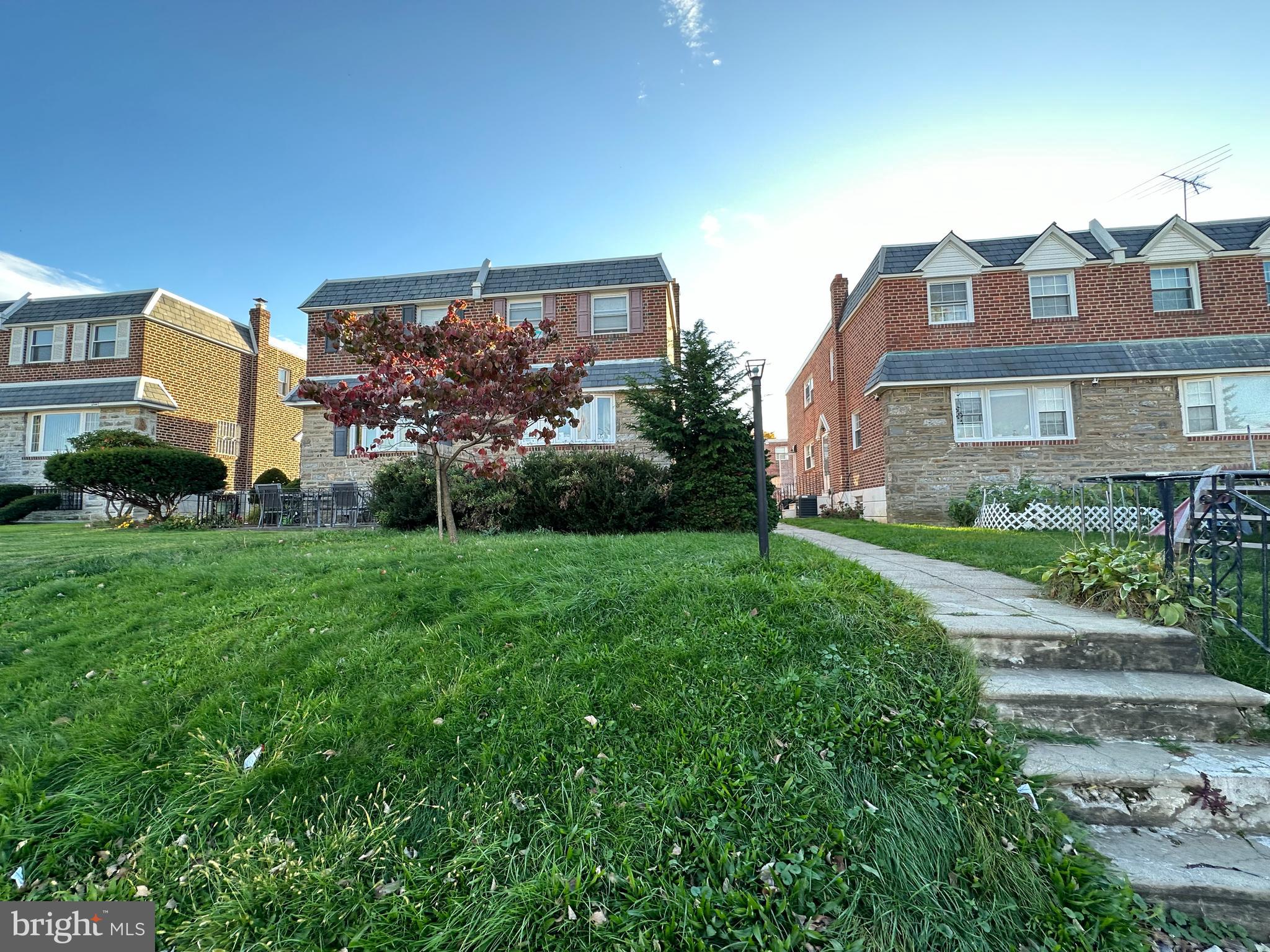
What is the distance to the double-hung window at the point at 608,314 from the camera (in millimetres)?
17297

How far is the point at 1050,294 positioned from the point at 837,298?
643 centimetres

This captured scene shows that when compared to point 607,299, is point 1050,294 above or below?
below

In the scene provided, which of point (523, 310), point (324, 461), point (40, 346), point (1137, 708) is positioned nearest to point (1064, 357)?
point (1137, 708)

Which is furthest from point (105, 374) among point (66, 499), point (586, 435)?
point (586, 435)

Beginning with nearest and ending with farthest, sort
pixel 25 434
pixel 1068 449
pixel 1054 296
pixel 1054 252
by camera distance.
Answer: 1. pixel 1068 449
2. pixel 1054 252
3. pixel 1054 296
4. pixel 25 434

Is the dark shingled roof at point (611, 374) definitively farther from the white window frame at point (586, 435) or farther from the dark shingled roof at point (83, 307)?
the dark shingled roof at point (83, 307)

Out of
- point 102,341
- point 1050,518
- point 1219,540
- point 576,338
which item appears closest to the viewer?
point 1219,540

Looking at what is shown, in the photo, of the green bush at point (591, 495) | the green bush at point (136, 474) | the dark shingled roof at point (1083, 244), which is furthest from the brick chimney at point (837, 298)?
the green bush at point (136, 474)

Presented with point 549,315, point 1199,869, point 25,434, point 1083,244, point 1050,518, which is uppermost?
point 1083,244

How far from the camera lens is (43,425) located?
18.7m

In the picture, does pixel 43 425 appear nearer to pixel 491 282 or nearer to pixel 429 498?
pixel 491 282

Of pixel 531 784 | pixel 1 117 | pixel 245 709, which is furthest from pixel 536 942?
pixel 1 117

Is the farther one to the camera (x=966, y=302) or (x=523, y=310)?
(x=523, y=310)

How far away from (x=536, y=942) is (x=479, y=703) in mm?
1254
